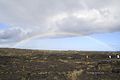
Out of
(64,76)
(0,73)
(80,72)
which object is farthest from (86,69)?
(0,73)

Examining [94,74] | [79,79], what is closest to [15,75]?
[79,79]

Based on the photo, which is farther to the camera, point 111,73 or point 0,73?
point 111,73

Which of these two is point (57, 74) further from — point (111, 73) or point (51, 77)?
point (111, 73)

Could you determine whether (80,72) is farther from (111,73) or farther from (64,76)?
(111,73)

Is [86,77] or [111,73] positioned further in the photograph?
[111,73]

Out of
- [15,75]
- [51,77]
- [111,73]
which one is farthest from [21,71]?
[111,73]

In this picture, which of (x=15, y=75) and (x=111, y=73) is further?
(x=111, y=73)

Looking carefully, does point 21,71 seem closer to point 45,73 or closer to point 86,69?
point 45,73
